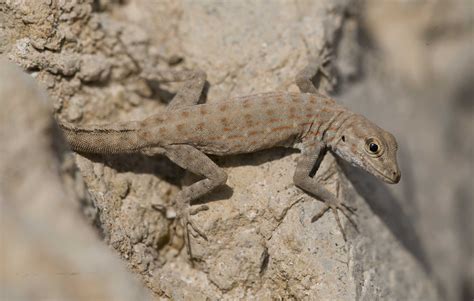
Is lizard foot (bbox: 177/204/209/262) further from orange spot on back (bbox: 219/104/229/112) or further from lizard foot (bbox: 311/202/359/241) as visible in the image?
lizard foot (bbox: 311/202/359/241)

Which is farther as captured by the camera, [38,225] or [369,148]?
[369,148]

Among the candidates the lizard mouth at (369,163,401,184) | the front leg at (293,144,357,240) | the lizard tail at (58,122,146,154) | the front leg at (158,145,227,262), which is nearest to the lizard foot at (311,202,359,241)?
the front leg at (293,144,357,240)

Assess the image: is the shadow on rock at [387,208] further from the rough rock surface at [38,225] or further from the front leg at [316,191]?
the rough rock surface at [38,225]

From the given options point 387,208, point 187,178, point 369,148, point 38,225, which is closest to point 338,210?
point 369,148

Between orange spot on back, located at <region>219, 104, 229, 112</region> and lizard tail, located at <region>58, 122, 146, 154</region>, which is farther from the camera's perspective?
orange spot on back, located at <region>219, 104, 229, 112</region>

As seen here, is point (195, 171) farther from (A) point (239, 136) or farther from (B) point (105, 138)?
(B) point (105, 138)
